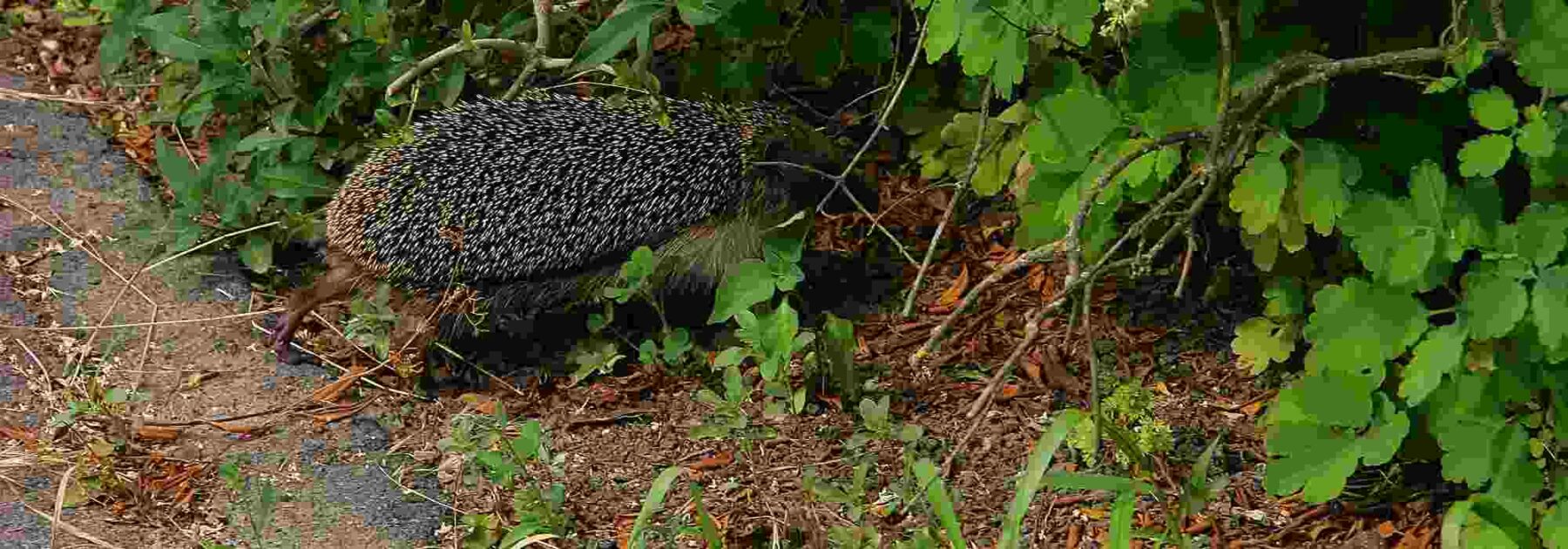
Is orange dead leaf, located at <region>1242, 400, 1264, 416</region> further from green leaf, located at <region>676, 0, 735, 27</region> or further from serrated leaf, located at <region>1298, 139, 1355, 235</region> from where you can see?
green leaf, located at <region>676, 0, 735, 27</region>

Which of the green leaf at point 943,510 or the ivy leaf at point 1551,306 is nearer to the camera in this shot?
the ivy leaf at point 1551,306

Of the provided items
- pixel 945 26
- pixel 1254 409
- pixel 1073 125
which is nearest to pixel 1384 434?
pixel 1254 409

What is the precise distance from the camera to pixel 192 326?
5.08 m

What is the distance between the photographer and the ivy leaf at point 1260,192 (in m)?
3.47

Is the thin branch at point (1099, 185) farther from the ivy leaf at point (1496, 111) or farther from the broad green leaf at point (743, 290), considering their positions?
the broad green leaf at point (743, 290)

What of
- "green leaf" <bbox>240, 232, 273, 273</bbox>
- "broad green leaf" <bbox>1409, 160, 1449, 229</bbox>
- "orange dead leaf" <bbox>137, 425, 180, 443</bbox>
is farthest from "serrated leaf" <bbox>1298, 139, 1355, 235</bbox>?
"green leaf" <bbox>240, 232, 273, 273</bbox>

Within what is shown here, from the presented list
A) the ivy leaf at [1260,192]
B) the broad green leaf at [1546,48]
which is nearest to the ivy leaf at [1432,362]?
the ivy leaf at [1260,192]

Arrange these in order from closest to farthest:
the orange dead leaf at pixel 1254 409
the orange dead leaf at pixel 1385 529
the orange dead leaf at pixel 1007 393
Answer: the orange dead leaf at pixel 1385 529
the orange dead leaf at pixel 1254 409
the orange dead leaf at pixel 1007 393

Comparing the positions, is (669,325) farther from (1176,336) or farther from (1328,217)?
(1328,217)

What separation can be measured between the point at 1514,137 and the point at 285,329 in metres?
3.81

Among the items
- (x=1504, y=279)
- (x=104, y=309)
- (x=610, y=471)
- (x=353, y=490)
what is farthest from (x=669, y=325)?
(x=1504, y=279)

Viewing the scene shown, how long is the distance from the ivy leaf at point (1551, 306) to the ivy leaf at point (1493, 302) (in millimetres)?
38

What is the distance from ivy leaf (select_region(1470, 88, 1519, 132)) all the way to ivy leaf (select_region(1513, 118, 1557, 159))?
38 mm

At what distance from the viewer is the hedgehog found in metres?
4.82
